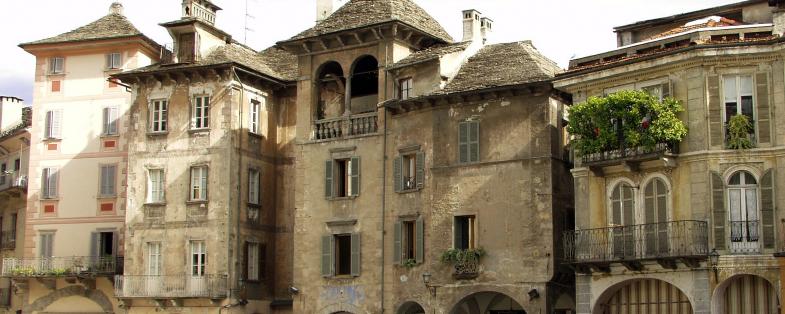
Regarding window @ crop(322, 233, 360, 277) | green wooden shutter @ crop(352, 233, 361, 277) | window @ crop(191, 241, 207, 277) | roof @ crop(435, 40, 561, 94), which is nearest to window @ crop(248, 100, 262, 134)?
window @ crop(191, 241, 207, 277)

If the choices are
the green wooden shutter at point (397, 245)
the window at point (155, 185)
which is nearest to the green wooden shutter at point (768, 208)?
the green wooden shutter at point (397, 245)

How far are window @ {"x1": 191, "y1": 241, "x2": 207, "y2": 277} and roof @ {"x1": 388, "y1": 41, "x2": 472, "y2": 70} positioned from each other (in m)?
10.7

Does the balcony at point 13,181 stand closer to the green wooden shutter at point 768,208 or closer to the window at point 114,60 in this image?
the window at point 114,60

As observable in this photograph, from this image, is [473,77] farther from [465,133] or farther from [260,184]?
[260,184]

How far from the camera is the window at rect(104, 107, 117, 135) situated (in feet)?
Answer: 180

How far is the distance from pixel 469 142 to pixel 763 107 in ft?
35.8

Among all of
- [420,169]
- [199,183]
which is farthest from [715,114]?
[199,183]

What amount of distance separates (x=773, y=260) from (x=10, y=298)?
3974cm

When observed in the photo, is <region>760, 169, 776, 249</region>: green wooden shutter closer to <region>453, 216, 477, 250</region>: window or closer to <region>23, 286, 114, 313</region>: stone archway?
<region>453, 216, 477, 250</region>: window

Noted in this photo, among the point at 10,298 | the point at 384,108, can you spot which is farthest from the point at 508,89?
the point at 10,298

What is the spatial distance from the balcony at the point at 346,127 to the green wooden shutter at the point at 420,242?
436cm

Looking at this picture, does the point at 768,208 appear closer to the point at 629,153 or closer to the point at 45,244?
the point at 629,153

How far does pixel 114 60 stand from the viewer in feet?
181

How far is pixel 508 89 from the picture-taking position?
4134cm
